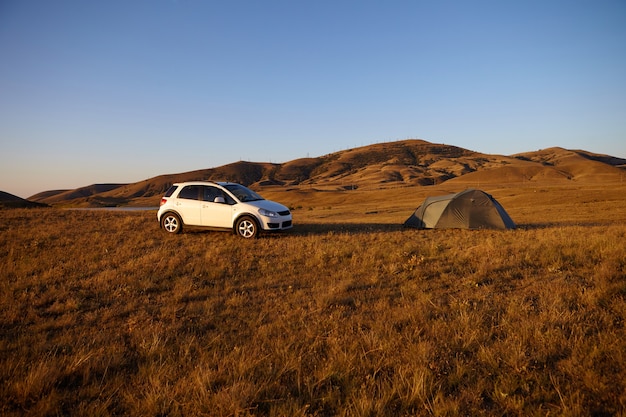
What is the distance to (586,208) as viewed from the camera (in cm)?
2195

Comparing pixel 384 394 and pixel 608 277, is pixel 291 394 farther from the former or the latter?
pixel 608 277

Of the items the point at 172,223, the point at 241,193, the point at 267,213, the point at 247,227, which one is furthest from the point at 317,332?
the point at 172,223

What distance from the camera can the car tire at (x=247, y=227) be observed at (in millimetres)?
10922

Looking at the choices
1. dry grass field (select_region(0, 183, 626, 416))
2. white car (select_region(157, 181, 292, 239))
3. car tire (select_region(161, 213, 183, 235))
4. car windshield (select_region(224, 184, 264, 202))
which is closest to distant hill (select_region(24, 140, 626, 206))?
car windshield (select_region(224, 184, 264, 202))

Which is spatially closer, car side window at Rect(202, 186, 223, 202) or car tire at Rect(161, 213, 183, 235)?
car side window at Rect(202, 186, 223, 202)

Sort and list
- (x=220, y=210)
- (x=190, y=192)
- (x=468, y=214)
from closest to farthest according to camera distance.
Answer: (x=220, y=210)
(x=190, y=192)
(x=468, y=214)

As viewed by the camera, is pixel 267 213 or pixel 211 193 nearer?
pixel 267 213

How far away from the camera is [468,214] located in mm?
14070

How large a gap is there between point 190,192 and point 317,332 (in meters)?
9.18

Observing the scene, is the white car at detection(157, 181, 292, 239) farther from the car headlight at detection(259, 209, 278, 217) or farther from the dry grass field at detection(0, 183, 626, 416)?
the dry grass field at detection(0, 183, 626, 416)

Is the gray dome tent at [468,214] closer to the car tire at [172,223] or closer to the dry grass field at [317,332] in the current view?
the dry grass field at [317,332]

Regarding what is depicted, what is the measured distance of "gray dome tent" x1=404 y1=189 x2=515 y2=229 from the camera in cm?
1378

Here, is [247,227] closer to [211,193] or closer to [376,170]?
[211,193]

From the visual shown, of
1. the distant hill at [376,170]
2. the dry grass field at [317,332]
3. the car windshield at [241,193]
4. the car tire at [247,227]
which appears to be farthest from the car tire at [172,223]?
the distant hill at [376,170]
